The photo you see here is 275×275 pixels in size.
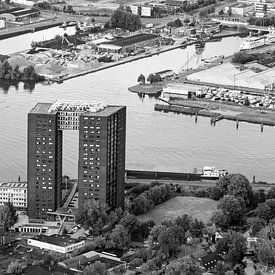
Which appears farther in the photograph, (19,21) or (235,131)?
(19,21)

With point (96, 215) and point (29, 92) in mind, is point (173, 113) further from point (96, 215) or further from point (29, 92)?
point (96, 215)

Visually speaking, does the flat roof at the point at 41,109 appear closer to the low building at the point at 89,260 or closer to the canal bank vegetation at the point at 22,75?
the low building at the point at 89,260

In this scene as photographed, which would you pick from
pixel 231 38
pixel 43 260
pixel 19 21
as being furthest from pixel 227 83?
pixel 43 260

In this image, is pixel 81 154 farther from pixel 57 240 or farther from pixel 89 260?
pixel 89 260

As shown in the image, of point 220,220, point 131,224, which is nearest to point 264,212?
point 220,220

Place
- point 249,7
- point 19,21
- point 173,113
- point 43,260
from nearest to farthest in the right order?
1. point 43,260
2. point 173,113
3. point 19,21
4. point 249,7

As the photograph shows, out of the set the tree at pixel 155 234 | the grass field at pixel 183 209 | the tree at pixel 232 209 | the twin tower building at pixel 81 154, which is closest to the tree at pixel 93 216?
the twin tower building at pixel 81 154

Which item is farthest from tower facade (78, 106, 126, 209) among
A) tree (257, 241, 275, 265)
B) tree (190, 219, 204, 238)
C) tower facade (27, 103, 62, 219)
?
tree (257, 241, 275, 265)
